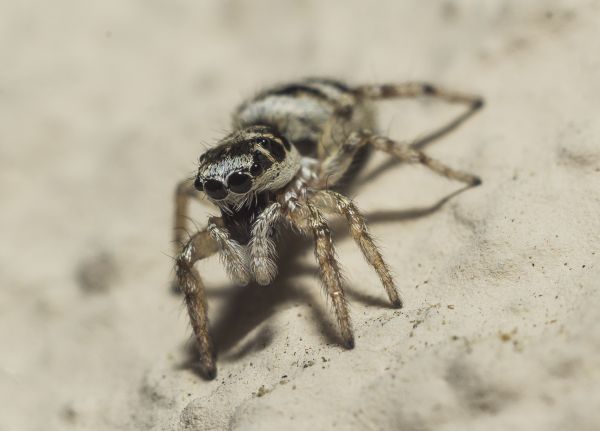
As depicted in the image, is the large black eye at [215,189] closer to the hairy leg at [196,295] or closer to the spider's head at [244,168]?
the spider's head at [244,168]

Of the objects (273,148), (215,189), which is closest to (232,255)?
(215,189)

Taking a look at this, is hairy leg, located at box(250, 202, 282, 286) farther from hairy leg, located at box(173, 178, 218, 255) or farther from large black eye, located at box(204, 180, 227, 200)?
hairy leg, located at box(173, 178, 218, 255)

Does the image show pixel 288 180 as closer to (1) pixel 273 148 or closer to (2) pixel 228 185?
(1) pixel 273 148

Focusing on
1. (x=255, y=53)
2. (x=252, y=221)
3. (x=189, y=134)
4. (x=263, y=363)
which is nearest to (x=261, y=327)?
(x=263, y=363)

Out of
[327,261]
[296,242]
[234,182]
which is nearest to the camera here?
[327,261]

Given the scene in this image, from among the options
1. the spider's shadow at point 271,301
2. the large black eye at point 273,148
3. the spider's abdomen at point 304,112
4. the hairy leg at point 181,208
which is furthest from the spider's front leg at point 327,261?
the hairy leg at point 181,208

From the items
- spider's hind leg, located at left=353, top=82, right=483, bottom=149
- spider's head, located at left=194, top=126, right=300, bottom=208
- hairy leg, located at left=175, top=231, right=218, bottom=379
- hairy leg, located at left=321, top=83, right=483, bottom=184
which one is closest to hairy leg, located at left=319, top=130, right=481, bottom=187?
hairy leg, located at left=321, top=83, right=483, bottom=184
